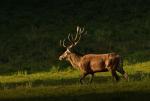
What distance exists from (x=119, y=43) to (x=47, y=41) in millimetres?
5757

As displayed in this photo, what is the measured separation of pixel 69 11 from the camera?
2525 inches

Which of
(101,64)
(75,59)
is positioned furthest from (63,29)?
(101,64)

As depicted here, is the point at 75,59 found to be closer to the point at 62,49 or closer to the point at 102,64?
the point at 102,64

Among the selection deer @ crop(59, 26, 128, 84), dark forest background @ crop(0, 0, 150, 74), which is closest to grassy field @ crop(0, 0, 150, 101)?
dark forest background @ crop(0, 0, 150, 74)

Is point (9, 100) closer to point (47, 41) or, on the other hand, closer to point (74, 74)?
point (74, 74)

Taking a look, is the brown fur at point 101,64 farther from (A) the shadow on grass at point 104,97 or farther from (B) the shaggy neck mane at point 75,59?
(A) the shadow on grass at point 104,97

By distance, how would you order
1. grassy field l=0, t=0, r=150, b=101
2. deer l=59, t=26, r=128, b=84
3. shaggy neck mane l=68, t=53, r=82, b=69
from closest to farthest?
1. grassy field l=0, t=0, r=150, b=101
2. deer l=59, t=26, r=128, b=84
3. shaggy neck mane l=68, t=53, r=82, b=69

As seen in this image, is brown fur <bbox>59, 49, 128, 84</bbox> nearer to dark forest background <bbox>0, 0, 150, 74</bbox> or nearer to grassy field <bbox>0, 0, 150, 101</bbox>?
grassy field <bbox>0, 0, 150, 101</bbox>

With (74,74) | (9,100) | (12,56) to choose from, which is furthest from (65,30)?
(9,100)

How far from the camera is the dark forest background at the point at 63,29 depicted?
46.1m

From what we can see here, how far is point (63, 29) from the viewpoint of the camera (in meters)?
56.9

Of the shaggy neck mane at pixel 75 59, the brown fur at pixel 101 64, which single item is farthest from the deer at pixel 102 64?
the shaggy neck mane at pixel 75 59

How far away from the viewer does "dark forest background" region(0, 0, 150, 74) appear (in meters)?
46.1

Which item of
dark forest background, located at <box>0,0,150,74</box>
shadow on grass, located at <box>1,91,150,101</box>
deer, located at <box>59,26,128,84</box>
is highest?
dark forest background, located at <box>0,0,150,74</box>
